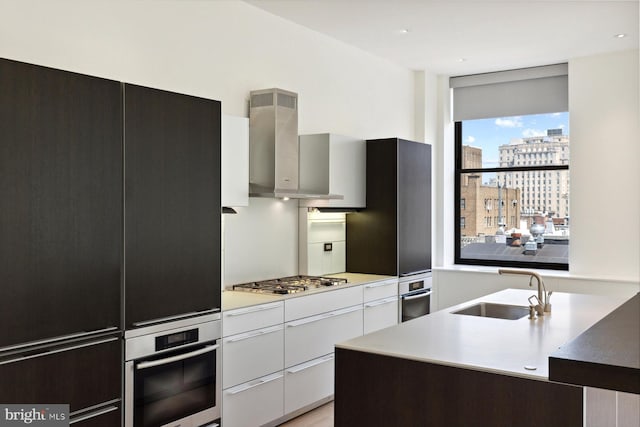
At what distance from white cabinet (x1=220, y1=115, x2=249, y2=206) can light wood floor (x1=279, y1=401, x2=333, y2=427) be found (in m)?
1.56

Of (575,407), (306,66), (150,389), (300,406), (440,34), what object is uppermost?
(440,34)

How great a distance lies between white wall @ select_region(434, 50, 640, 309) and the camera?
577cm

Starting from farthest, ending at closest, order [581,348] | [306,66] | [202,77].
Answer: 1. [306,66]
2. [202,77]
3. [581,348]

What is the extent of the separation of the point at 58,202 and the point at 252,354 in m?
1.62

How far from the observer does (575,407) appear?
2.09 metres

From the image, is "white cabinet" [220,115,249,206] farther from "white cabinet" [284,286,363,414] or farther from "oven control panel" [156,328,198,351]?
"oven control panel" [156,328,198,351]

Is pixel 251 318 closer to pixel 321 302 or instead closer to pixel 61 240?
pixel 321 302

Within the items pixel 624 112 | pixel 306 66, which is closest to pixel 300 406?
pixel 306 66

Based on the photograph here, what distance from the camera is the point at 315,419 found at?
165 inches

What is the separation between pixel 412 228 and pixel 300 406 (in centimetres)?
207

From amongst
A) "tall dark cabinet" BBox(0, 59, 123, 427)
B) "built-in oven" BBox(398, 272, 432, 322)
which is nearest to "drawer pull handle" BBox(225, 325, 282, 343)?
"tall dark cabinet" BBox(0, 59, 123, 427)

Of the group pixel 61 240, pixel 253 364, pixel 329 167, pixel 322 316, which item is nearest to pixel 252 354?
pixel 253 364

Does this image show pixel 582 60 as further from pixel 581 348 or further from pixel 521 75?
pixel 581 348

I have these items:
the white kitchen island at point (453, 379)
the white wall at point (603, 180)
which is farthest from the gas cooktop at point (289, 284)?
the white wall at point (603, 180)
